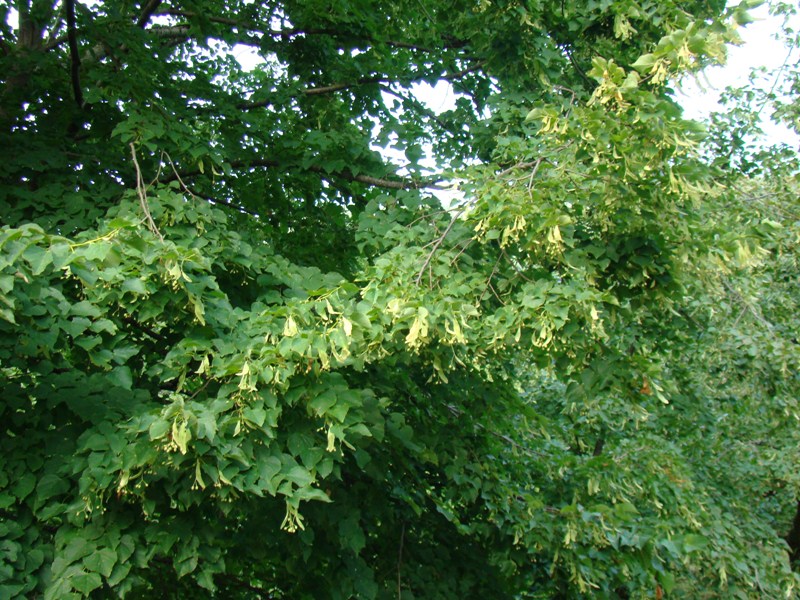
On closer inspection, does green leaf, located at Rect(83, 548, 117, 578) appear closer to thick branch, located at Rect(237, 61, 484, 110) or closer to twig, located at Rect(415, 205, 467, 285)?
twig, located at Rect(415, 205, 467, 285)

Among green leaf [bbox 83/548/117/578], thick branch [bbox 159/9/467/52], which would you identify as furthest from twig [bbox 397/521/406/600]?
thick branch [bbox 159/9/467/52]

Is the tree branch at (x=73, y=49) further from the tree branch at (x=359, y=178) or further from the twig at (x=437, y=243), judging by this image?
the twig at (x=437, y=243)

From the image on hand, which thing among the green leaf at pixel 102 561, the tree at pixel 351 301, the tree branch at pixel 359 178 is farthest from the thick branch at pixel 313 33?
the green leaf at pixel 102 561

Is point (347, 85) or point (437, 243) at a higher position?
point (347, 85)

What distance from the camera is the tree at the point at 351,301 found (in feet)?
7.97

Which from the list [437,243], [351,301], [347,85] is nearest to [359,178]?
[347,85]

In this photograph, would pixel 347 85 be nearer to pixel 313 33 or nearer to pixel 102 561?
pixel 313 33

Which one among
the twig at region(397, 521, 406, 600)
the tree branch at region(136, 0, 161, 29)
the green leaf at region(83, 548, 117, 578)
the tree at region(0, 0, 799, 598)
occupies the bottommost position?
the green leaf at region(83, 548, 117, 578)

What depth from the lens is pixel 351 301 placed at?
2.50 metres

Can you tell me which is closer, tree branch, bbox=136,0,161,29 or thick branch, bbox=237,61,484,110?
tree branch, bbox=136,0,161,29

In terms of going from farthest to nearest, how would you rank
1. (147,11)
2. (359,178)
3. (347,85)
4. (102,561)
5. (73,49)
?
1. (347,85)
2. (147,11)
3. (359,178)
4. (73,49)
5. (102,561)

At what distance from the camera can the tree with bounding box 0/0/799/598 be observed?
2430 mm

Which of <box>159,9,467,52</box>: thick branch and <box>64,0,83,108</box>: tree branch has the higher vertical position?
<box>159,9,467,52</box>: thick branch

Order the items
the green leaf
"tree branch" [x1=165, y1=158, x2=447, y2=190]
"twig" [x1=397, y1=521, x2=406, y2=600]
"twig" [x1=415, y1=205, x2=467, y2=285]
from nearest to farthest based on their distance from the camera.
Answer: the green leaf → "twig" [x1=415, y1=205, x2=467, y2=285] → "twig" [x1=397, y1=521, x2=406, y2=600] → "tree branch" [x1=165, y1=158, x2=447, y2=190]
